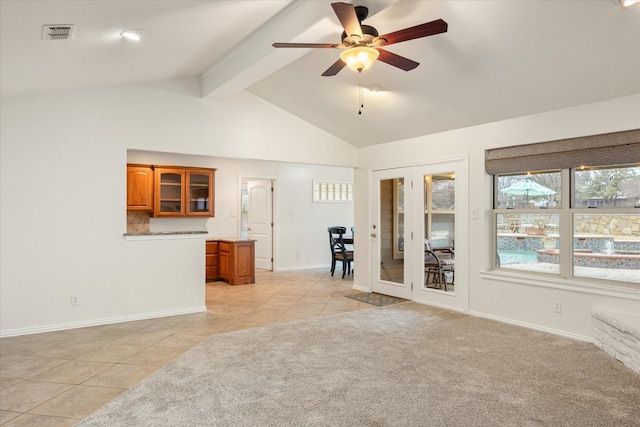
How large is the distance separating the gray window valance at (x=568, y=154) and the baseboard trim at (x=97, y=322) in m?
4.01

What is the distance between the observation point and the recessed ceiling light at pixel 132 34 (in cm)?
299

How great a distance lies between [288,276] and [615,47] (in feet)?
20.0

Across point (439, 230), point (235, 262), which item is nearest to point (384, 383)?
point (439, 230)

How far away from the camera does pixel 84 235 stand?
4379 mm

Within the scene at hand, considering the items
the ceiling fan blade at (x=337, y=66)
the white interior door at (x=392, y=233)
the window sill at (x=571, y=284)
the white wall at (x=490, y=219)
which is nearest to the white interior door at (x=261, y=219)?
the white interior door at (x=392, y=233)

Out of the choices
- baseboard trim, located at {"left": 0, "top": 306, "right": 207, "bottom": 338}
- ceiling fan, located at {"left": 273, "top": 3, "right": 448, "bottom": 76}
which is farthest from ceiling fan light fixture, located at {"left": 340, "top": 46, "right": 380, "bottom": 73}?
baseboard trim, located at {"left": 0, "top": 306, "right": 207, "bottom": 338}

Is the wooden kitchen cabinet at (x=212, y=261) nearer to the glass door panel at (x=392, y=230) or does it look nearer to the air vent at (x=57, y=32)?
the glass door panel at (x=392, y=230)

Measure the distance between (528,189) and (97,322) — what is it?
499 cm

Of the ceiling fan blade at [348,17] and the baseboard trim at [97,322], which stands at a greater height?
the ceiling fan blade at [348,17]

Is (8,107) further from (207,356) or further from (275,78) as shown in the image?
(207,356)

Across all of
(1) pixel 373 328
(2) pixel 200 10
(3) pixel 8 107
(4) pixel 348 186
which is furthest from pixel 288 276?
(2) pixel 200 10

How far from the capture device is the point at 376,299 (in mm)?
5797

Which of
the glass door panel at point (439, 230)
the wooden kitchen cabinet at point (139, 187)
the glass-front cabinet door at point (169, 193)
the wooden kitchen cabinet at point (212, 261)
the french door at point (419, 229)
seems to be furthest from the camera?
the wooden kitchen cabinet at point (212, 261)

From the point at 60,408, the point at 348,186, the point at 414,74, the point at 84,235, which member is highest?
the point at 414,74
